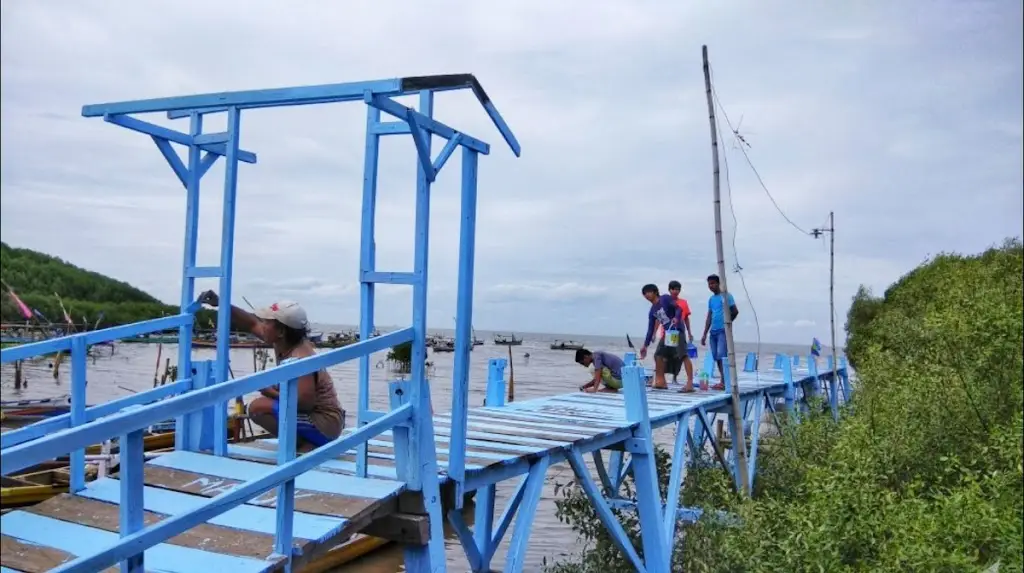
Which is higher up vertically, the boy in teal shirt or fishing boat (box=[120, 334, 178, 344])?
the boy in teal shirt

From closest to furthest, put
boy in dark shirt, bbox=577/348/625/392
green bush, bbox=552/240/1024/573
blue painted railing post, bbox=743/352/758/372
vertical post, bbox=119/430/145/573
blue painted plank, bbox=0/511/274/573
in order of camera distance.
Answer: vertical post, bbox=119/430/145/573
blue painted plank, bbox=0/511/274/573
green bush, bbox=552/240/1024/573
boy in dark shirt, bbox=577/348/625/392
blue painted railing post, bbox=743/352/758/372

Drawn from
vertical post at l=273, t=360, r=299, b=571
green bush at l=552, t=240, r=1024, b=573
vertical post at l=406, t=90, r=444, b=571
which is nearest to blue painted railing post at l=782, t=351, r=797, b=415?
green bush at l=552, t=240, r=1024, b=573

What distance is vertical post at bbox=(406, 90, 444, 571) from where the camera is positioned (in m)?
4.64

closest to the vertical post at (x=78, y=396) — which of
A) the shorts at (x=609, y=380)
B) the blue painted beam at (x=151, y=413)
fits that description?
the blue painted beam at (x=151, y=413)

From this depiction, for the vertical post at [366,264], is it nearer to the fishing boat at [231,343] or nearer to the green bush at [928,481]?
the fishing boat at [231,343]

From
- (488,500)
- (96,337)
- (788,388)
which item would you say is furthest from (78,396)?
(788,388)

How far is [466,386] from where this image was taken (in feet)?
16.9

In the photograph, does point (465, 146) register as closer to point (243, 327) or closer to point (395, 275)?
point (395, 275)

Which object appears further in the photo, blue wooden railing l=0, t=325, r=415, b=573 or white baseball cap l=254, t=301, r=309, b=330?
white baseball cap l=254, t=301, r=309, b=330

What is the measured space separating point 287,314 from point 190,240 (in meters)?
0.72

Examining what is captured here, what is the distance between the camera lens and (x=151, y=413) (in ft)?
10.0

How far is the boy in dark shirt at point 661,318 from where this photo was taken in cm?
1185

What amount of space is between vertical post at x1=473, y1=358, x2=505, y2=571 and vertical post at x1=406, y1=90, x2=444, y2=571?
420 centimetres

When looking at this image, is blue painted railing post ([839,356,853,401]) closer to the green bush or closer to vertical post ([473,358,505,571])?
the green bush
